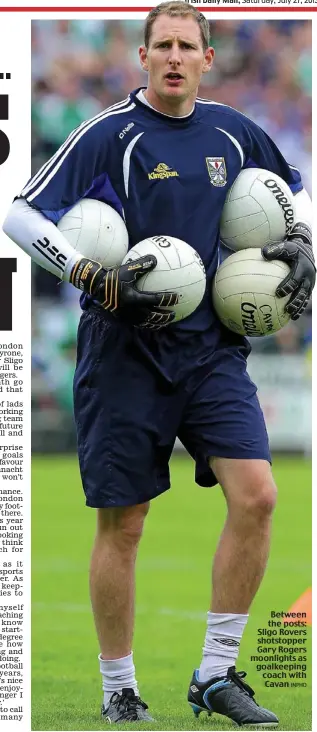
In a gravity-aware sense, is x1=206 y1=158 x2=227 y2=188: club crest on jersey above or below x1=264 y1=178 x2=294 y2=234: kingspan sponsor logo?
above

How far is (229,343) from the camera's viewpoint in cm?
518

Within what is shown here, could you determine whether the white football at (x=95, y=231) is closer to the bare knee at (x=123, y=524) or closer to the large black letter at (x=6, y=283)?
the large black letter at (x=6, y=283)

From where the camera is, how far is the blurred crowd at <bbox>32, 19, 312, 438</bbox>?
1559 centimetres

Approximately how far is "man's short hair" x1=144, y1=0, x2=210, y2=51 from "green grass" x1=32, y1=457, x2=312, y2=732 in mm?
2662

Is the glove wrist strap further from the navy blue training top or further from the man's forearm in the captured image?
the navy blue training top

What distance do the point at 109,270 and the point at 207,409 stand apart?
2.34ft

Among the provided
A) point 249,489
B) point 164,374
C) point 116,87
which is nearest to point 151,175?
point 164,374

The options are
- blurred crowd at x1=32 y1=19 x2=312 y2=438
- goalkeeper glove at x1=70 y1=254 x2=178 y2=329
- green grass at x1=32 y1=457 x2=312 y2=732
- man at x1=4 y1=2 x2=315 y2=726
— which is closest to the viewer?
goalkeeper glove at x1=70 y1=254 x2=178 y2=329

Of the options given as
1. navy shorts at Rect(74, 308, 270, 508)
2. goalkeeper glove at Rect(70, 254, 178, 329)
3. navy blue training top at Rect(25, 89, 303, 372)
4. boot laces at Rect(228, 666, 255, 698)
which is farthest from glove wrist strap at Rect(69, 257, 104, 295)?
boot laces at Rect(228, 666, 255, 698)

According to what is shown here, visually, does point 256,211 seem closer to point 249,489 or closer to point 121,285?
point 121,285

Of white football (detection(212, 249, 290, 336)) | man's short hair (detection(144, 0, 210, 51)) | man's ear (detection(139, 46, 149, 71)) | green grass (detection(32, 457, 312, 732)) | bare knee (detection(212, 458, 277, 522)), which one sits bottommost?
green grass (detection(32, 457, 312, 732))

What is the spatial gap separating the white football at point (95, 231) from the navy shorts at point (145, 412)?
1.07ft

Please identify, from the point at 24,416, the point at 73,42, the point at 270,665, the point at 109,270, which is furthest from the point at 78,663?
the point at 73,42

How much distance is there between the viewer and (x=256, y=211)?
5066 mm
